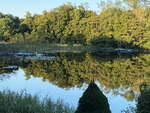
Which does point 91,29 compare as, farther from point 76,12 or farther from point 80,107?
point 80,107

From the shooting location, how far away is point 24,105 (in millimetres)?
9016

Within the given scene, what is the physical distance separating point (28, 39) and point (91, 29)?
1128 centimetres

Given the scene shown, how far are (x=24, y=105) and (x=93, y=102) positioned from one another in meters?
3.50

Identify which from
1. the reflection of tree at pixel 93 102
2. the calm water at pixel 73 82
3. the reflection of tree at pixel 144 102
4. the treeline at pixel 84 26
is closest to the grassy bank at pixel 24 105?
the reflection of tree at pixel 144 102

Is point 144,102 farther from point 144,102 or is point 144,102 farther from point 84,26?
point 84,26

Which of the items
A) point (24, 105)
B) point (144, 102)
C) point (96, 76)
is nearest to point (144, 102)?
point (144, 102)

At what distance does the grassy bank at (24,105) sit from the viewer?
879cm

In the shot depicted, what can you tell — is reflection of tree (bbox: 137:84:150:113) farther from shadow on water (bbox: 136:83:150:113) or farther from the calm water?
the calm water

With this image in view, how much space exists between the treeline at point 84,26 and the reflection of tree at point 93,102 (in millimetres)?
48777

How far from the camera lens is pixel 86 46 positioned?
57.2 meters

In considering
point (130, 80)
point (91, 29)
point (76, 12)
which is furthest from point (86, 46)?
point (130, 80)

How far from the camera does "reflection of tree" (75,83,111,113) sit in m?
5.95

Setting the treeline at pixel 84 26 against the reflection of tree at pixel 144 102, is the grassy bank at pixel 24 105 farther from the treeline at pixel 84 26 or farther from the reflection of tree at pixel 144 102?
the treeline at pixel 84 26

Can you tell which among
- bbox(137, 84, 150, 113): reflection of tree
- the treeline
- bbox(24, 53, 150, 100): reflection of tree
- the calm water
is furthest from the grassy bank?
the treeline
